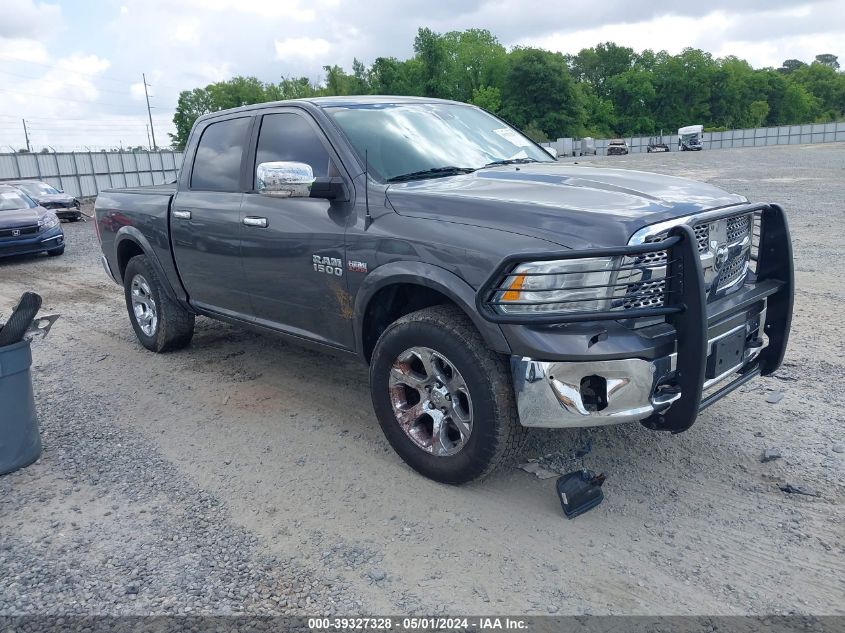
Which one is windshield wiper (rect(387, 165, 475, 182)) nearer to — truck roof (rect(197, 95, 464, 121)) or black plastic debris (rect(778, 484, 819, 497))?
truck roof (rect(197, 95, 464, 121))

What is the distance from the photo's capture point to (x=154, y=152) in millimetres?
38062

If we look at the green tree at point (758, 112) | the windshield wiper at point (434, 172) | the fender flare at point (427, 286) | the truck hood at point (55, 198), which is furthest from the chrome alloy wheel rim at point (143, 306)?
the green tree at point (758, 112)

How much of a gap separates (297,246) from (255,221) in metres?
0.49

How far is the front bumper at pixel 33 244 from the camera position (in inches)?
503

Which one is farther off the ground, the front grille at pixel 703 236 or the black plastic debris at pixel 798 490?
the front grille at pixel 703 236

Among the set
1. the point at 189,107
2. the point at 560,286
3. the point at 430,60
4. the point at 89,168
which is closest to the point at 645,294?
the point at 560,286

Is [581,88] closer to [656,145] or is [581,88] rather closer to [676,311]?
[656,145]

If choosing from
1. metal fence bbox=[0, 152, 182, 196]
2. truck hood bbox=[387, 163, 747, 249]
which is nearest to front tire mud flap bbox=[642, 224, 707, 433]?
truck hood bbox=[387, 163, 747, 249]

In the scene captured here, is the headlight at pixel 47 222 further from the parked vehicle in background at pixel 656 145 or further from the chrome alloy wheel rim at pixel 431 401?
the parked vehicle in background at pixel 656 145

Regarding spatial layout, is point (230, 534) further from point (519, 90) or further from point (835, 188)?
point (519, 90)

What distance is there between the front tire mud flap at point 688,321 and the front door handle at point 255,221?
258cm

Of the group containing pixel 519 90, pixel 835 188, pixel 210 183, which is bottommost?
pixel 835 188

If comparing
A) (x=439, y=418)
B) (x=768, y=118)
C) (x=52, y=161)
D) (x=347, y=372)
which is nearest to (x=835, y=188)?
(x=347, y=372)

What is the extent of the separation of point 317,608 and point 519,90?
79400 mm
